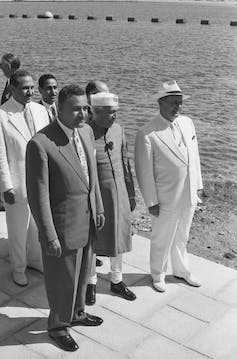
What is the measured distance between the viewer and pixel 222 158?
A: 11508 millimetres

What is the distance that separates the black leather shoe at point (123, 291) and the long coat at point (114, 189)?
41 centimetres

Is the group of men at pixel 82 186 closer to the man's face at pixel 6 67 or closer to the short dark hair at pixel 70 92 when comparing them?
the short dark hair at pixel 70 92

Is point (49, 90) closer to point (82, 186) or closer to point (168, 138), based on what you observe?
point (168, 138)

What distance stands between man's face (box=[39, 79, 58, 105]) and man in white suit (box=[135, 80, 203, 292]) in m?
1.25

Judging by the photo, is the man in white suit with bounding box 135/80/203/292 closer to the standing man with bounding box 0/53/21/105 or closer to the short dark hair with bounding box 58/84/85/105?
the short dark hair with bounding box 58/84/85/105

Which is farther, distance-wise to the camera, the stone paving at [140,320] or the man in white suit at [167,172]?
the man in white suit at [167,172]

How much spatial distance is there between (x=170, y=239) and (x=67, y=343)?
1460 millimetres

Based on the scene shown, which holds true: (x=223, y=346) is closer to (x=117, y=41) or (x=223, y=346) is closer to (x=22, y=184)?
(x=22, y=184)

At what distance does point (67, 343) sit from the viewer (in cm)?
421

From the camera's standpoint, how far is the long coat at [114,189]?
15.3 ft

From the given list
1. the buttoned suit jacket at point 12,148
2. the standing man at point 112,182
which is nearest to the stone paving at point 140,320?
the standing man at point 112,182

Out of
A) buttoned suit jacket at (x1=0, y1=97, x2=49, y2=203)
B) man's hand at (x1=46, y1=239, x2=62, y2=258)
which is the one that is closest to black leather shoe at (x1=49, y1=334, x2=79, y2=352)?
man's hand at (x1=46, y1=239, x2=62, y2=258)

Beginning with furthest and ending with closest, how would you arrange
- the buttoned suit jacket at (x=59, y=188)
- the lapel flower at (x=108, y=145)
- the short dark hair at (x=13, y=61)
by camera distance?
the short dark hair at (x=13, y=61), the lapel flower at (x=108, y=145), the buttoned suit jacket at (x=59, y=188)

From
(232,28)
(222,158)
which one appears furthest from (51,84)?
(232,28)
